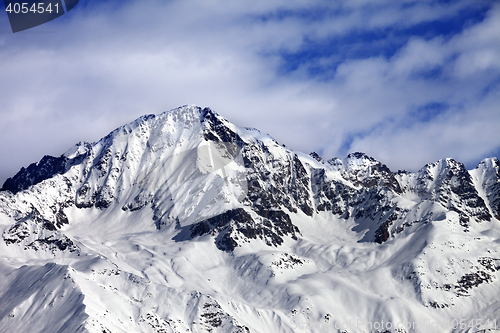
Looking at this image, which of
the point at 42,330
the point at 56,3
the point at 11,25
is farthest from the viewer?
the point at 42,330

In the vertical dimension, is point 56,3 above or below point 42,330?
above

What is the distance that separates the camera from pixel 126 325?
198 metres

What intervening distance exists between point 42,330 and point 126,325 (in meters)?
31.5

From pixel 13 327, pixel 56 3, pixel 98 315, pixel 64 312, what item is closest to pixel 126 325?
pixel 98 315

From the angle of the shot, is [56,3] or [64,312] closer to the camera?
[56,3]

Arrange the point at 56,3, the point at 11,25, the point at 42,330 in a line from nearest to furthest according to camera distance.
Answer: the point at 11,25 → the point at 56,3 → the point at 42,330

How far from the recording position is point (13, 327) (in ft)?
641

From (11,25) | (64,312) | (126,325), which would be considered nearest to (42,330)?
(64,312)

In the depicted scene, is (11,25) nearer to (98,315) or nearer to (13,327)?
Answer: (98,315)

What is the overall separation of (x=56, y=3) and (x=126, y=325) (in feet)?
479

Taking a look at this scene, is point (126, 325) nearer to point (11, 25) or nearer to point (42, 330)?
point (42, 330)

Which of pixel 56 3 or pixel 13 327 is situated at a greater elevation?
pixel 56 3

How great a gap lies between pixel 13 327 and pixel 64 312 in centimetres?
2057

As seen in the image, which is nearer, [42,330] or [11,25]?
[11,25]
